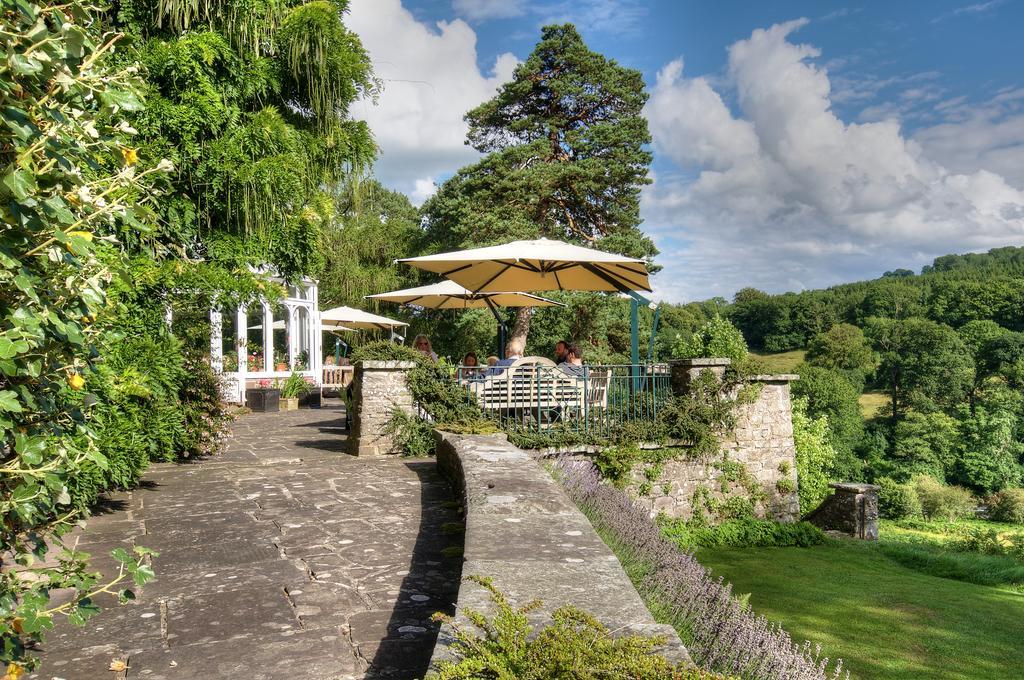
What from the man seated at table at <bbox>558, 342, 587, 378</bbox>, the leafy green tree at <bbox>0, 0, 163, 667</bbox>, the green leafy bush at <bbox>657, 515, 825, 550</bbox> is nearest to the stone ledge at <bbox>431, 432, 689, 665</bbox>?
the leafy green tree at <bbox>0, 0, 163, 667</bbox>

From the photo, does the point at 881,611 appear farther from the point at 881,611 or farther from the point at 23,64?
the point at 23,64

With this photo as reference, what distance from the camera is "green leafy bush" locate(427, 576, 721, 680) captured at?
6.57 feet

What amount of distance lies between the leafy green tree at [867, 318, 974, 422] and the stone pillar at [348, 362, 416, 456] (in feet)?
188

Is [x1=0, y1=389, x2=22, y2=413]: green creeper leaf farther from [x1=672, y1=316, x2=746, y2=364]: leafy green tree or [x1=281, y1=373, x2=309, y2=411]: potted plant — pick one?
[x1=672, y1=316, x2=746, y2=364]: leafy green tree

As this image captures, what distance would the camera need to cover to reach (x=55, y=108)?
2.15 m

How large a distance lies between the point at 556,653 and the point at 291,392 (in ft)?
51.6

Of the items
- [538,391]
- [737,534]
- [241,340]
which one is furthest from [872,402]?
[538,391]

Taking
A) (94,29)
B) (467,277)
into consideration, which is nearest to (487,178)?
(467,277)

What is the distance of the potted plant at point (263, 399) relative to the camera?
1602 centimetres

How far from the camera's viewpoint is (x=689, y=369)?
10922mm

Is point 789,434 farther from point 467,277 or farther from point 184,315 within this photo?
point 184,315

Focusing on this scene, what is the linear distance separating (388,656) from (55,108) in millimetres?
2433

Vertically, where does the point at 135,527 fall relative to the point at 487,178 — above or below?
below

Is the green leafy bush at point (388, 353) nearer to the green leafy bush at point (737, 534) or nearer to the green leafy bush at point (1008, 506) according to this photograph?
the green leafy bush at point (737, 534)
